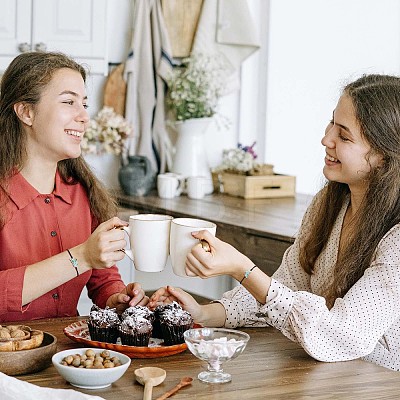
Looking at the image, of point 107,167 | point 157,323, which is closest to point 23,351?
point 157,323

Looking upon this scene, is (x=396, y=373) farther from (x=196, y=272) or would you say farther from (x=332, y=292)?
(x=196, y=272)

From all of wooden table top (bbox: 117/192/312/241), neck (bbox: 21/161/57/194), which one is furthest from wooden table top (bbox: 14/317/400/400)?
wooden table top (bbox: 117/192/312/241)

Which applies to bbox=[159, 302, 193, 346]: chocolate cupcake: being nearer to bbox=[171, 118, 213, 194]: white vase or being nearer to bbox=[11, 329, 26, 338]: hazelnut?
bbox=[11, 329, 26, 338]: hazelnut

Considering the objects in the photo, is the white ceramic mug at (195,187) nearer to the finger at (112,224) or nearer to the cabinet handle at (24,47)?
the cabinet handle at (24,47)

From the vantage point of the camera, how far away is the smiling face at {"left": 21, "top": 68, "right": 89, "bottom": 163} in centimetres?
249

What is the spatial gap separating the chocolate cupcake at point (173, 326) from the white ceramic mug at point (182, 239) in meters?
0.10

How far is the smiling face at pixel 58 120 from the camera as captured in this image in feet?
8.16

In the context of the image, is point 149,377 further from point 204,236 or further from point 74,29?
point 74,29

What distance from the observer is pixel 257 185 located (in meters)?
4.22

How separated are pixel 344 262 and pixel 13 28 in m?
2.08

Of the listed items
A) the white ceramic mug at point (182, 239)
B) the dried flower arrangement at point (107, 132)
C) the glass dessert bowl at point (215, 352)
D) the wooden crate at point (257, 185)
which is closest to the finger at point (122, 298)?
the white ceramic mug at point (182, 239)

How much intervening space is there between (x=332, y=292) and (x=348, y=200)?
11.9 inches

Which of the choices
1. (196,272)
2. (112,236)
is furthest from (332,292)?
(112,236)

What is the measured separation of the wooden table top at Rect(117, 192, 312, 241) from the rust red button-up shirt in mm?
885
